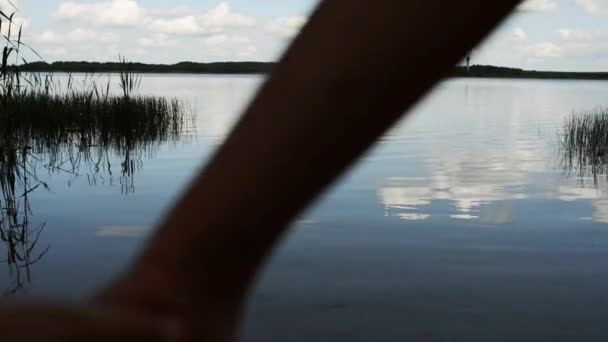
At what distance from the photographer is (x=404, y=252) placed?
7.93 m

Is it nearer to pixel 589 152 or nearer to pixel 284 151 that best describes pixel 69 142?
pixel 589 152

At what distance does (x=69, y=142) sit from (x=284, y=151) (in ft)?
53.8

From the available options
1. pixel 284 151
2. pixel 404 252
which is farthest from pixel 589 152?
pixel 284 151

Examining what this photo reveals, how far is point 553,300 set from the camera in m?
6.23

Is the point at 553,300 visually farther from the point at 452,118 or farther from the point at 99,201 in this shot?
the point at 452,118

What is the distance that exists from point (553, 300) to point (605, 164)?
9.49 metres

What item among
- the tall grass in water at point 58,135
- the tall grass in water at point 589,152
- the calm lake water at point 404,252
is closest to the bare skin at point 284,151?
the calm lake water at point 404,252

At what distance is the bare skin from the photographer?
415 millimetres

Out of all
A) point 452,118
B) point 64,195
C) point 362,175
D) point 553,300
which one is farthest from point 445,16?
point 452,118

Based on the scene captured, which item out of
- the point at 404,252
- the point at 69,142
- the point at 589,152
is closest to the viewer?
the point at 404,252

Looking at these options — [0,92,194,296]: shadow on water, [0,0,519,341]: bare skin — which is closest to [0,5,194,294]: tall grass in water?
[0,92,194,296]: shadow on water

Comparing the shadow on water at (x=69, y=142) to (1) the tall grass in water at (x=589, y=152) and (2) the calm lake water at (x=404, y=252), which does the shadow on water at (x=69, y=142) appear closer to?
(2) the calm lake water at (x=404, y=252)

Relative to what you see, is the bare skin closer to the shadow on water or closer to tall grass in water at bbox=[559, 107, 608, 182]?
the shadow on water

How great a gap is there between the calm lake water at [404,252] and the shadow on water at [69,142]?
209 millimetres
